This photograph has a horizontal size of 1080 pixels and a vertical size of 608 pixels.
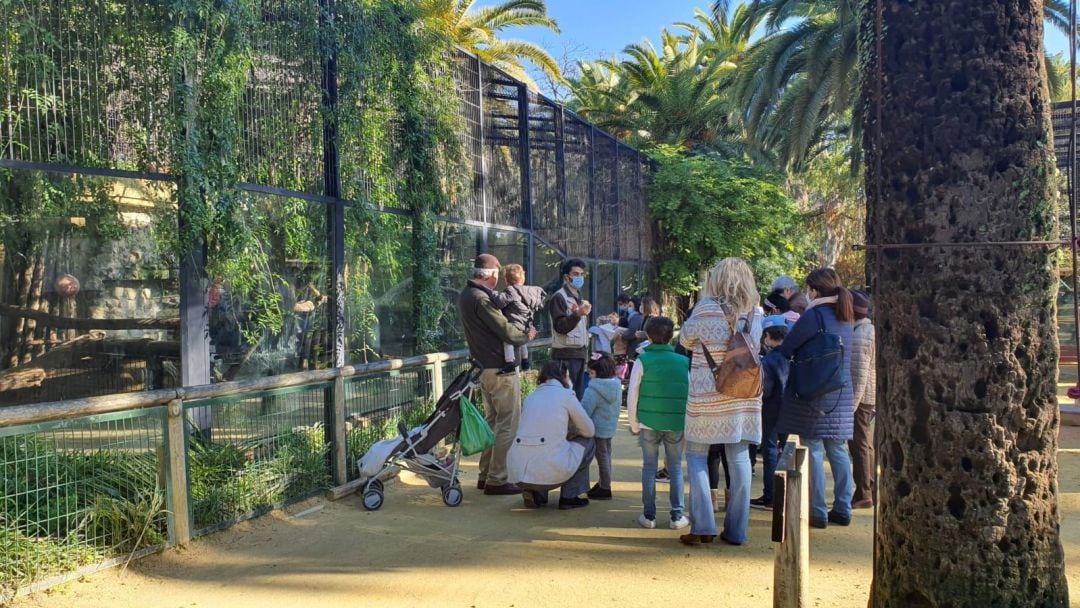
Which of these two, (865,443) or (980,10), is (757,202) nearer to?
(865,443)

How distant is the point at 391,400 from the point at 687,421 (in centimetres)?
328

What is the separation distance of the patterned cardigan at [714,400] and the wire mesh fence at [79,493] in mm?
3294

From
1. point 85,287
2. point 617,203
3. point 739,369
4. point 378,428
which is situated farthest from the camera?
point 617,203

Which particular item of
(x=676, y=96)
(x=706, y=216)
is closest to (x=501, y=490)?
(x=706, y=216)

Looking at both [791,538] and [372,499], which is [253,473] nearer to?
[372,499]

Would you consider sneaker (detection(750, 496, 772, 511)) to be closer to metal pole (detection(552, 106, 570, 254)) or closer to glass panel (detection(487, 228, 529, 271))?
glass panel (detection(487, 228, 529, 271))

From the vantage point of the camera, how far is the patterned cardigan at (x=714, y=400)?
511 cm

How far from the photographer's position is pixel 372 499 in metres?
6.36

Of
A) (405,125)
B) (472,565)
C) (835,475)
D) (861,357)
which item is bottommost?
(472,565)

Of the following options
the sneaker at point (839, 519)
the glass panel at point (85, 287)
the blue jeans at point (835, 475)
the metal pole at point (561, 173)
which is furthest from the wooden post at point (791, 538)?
the metal pole at point (561, 173)

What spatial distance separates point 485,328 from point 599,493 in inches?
63.8

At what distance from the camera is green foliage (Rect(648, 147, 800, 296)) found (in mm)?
19391

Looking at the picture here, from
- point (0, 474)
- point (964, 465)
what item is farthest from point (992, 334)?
point (0, 474)

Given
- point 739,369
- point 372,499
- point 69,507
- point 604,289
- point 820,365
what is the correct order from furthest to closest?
point 604,289
point 372,499
point 820,365
point 739,369
point 69,507
